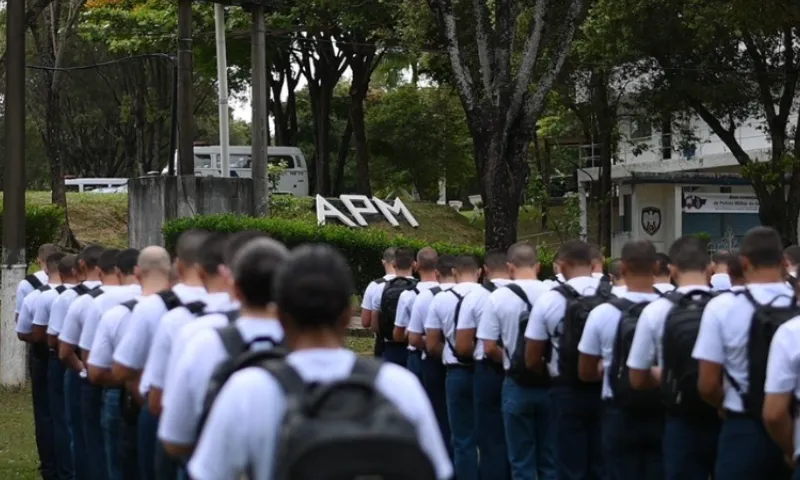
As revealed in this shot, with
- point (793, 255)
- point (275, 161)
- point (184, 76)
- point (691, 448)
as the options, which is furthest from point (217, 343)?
point (275, 161)

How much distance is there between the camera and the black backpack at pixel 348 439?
349cm

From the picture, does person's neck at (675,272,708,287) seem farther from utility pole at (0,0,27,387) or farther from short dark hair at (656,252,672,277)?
utility pole at (0,0,27,387)

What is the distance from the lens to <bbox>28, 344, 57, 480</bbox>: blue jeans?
38.7 feet

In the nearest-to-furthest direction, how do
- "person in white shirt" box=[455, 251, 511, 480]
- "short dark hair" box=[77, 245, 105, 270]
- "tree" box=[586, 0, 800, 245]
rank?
1. "short dark hair" box=[77, 245, 105, 270]
2. "person in white shirt" box=[455, 251, 511, 480]
3. "tree" box=[586, 0, 800, 245]

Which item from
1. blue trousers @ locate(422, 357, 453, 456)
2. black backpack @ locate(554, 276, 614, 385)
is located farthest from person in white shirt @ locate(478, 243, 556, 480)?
blue trousers @ locate(422, 357, 453, 456)

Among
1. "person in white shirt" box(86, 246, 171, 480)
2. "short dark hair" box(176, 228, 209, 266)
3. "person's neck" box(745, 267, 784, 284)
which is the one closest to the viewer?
"person's neck" box(745, 267, 784, 284)

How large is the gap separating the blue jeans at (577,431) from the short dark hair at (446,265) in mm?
2751

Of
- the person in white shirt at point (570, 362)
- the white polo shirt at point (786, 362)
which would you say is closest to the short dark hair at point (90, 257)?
the person in white shirt at point (570, 362)

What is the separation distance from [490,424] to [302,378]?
7121mm

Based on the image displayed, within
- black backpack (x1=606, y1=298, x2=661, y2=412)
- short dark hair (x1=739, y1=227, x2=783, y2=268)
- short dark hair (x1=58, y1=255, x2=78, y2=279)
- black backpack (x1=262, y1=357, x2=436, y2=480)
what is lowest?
black backpack (x1=606, y1=298, x2=661, y2=412)

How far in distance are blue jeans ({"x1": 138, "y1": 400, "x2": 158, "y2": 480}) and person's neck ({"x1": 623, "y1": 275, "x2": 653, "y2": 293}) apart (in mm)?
3063

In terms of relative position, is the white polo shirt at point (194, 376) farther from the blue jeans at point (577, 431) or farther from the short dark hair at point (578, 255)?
the blue jeans at point (577, 431)

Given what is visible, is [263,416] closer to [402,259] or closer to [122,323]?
[122,323]

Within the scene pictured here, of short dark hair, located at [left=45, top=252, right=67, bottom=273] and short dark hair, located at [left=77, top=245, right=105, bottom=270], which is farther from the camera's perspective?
short dark hair, located at [left=45, top=252, right=67, bottom=273]
